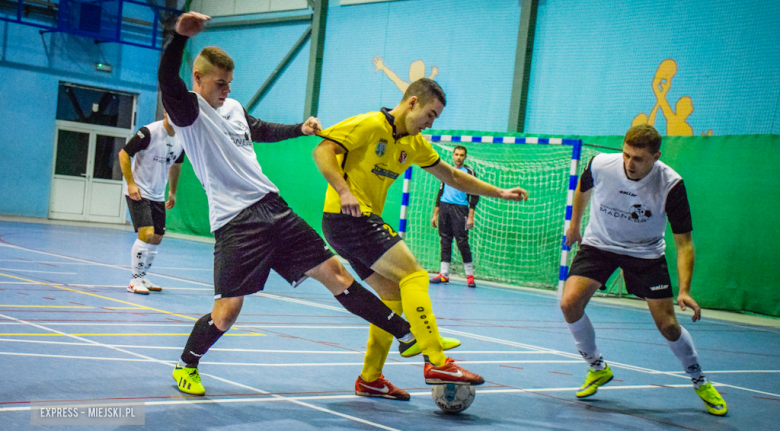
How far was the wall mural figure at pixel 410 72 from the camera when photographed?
15.5 metres

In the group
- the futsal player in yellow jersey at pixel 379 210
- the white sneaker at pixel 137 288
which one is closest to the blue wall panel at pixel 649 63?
the white sneaker at pixel 137 288

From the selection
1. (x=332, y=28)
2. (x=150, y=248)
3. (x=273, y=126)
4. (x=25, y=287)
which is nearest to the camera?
(x=273, y=126)

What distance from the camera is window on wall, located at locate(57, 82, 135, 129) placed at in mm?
20016

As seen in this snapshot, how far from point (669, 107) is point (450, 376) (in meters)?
9.82

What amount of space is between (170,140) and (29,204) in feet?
44.9

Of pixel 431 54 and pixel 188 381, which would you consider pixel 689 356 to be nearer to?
pixel 188 381

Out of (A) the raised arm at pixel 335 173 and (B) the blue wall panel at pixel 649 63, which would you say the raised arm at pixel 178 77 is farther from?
(B) the blue wall panel at pixel 649 63

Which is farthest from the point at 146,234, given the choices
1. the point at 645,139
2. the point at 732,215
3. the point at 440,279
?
the point at 732,215

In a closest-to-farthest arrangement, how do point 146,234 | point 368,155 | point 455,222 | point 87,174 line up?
point 368,155, point 146,234, point 455,222, point 87,174

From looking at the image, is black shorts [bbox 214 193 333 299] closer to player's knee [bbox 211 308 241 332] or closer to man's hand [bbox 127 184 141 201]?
player's knee [bbox 211 308 241 332]

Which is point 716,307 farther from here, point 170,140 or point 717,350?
point 170,140

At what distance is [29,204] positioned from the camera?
19562mm

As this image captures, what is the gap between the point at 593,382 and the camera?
15.1 ft

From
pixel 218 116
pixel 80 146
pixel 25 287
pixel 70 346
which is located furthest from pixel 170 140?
pixel 80 146
